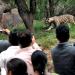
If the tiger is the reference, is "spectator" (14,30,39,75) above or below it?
below

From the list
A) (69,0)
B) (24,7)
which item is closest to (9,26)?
(69,0)

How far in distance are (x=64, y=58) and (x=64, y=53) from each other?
0.07 metres

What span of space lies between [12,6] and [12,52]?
54.0ft

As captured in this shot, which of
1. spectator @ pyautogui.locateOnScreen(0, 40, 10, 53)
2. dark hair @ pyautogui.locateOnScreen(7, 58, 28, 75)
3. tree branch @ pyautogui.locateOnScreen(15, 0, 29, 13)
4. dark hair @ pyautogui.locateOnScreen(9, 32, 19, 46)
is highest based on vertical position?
tree branch @ pyautogui.locateOnScreen(15, 0, 29, 13)

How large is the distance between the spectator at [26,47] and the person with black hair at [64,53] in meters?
0.38

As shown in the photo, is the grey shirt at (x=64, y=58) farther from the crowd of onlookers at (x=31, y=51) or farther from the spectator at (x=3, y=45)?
the spectator at (x=3, y=45)

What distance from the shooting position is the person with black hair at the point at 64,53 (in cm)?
520

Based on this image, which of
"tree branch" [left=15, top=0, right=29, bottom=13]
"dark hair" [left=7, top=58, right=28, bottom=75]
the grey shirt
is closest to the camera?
"dark hair" [left=7, top=58, right=28, bottom=75]

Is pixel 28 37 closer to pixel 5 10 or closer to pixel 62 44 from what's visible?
pixel 62 44

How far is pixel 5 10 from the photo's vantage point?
2053cm

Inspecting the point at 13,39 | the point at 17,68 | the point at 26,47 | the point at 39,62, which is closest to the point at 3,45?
the point at 13,39

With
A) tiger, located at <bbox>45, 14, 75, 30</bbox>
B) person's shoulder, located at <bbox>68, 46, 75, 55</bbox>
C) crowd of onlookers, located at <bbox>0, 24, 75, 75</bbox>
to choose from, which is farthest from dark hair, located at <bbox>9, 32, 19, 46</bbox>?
tiger, located at <bbox>45, 14, 75, 30</bbox>

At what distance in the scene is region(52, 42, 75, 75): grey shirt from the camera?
204 inches

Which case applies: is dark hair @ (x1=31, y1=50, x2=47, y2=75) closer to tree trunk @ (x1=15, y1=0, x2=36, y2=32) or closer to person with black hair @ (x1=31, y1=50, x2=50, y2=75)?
person with black hair @ (x1=31, y1=50, x2=50, y2=75)
